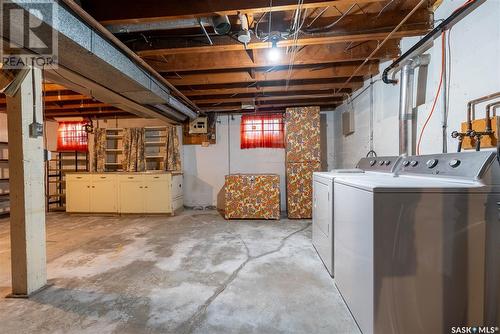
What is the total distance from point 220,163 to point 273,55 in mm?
3351

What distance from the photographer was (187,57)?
2947 millimetres

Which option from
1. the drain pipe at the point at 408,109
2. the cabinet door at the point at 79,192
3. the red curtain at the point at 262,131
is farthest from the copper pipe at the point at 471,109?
the cabinet door at the point at 79,192

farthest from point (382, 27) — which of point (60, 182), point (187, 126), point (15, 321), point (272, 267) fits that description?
point (60, 182)

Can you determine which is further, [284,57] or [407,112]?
[284,57]

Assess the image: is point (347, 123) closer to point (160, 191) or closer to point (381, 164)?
point (381, 164)

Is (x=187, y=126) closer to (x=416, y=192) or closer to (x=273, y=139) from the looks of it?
(x=273, y=139)

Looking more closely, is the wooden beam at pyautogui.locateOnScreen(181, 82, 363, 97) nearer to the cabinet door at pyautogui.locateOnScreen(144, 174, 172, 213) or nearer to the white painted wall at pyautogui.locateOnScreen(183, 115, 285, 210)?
the white painted wall at pyautogui.locateOnScreen(183, 115, 285, 210)

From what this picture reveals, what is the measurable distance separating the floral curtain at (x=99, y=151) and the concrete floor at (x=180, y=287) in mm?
2081

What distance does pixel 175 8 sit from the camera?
190 centimetres

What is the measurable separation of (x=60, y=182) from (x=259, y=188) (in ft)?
15.4

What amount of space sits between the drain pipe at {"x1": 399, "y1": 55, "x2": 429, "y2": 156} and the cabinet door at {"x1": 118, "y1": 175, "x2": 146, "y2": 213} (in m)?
4.49

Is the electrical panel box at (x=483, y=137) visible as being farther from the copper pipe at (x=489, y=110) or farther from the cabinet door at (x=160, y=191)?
the cabinet door at (x=160, y=191)

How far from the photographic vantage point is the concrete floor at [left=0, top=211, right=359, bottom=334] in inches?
65.6

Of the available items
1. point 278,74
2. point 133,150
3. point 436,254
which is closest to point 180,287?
point 436,254
